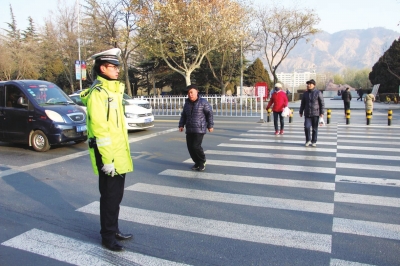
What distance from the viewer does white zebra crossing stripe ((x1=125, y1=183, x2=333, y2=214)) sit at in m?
4.95

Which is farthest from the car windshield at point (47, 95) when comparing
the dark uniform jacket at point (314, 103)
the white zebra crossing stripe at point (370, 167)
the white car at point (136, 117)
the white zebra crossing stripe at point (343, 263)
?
the white zebra crossing stripe at point (343, 263)

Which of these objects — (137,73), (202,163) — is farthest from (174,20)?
(137,73)

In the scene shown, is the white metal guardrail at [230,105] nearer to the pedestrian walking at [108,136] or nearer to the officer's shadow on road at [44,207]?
Answer: the officer's shadow on road at [44,207]

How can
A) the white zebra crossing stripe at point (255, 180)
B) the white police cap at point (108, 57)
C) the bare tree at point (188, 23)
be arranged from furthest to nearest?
the bare tree at point (188, 23)
the white zebra crossing stripe at point (255, 180)
the white police cap at point (108, 57)

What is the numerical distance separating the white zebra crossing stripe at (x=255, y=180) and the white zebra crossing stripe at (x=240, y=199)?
2.71 feet

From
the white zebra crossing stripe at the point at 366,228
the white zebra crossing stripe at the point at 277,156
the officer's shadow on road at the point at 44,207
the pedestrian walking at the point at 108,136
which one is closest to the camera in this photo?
the pedestrian walking at the point at 108,136

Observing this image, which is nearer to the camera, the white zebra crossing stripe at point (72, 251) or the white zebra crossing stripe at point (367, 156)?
the white zebra crossing stripe at point (72, 251)

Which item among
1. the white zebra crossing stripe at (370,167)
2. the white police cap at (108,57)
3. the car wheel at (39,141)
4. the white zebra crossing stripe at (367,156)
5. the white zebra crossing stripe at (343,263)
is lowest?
the white zebra crossing stripe at (343,263)

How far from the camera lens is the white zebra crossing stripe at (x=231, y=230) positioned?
12.6 ft

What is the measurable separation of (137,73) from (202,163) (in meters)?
40.5

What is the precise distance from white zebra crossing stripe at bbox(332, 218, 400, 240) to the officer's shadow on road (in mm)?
2920

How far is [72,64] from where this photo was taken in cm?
3875

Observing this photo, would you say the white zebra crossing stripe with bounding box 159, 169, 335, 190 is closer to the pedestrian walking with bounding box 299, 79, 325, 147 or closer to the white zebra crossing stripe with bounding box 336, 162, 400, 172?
the white zebra crossing stripe with bounding box 336, 162, 400, 172

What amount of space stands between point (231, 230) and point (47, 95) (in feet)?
25.7
